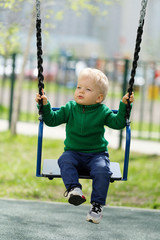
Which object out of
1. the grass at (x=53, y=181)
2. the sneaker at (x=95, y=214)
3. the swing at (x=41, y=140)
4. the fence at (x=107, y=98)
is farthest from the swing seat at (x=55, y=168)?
the fence at (x=107, y=98)

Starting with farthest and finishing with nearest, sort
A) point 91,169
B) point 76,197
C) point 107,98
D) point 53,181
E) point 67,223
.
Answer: point 107,98
point 53,181
point 67,223
point 91,169
point 76,197

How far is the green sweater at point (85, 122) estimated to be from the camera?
3.81 m

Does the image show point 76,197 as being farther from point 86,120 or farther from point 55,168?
point 86,120

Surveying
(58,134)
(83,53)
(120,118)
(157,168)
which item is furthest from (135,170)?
(83,53)

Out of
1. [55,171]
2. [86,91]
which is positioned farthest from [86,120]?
[55,171]

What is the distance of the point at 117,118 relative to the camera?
3824mm

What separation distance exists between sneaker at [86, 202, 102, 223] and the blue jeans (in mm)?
30

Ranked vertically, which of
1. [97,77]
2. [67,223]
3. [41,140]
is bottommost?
[67,223]

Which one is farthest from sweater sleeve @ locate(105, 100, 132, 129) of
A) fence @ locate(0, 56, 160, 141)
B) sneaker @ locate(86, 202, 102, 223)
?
fence @ locate(0, 56, 160, 141)

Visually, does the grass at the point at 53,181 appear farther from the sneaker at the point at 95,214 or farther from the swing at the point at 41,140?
the sneaker at the point at 95,214

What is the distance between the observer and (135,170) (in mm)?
7285

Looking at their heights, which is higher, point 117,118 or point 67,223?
point 117,118

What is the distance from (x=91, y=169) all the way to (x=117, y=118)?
16.9 inches

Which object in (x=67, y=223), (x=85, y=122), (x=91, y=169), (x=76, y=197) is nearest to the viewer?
(x=76, y=197)
